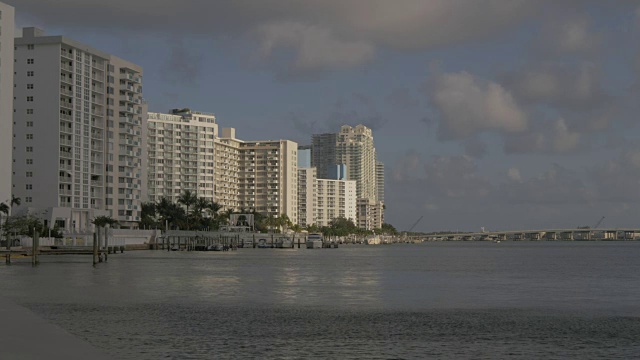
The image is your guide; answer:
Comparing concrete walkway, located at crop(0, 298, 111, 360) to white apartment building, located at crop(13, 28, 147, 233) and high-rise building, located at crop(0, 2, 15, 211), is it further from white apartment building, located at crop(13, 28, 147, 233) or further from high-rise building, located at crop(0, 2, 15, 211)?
white apartment building, located at crop(13, 28, 147, 233)

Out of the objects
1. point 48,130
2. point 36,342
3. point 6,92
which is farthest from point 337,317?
point 48,130

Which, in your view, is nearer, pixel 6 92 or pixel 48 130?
pixel 6 92

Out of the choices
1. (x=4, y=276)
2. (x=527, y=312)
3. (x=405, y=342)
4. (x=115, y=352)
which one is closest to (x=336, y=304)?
(x=527, y=312)

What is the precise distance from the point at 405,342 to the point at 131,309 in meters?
20.7

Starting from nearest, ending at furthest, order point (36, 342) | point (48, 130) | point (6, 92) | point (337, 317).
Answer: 1. point (36, 342)
2. point (337, 317)
3. point (6, 92)
4. point (48, 130)

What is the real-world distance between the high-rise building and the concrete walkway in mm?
132525

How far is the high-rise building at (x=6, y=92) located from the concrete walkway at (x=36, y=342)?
132525mm

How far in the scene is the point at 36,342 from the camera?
29672 millimetres

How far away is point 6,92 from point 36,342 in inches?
5790

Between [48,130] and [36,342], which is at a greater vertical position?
[48,130]

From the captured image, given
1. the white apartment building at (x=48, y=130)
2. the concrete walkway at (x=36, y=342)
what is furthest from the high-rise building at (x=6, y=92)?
the concrete walkway at (x=36, y=342)

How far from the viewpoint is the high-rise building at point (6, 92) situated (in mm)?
161625

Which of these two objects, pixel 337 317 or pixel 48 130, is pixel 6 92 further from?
pixel 337 317

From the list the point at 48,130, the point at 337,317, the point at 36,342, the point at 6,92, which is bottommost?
the point at 337,317
